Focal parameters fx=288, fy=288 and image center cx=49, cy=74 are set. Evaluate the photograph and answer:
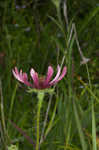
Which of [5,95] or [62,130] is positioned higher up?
[5,95]

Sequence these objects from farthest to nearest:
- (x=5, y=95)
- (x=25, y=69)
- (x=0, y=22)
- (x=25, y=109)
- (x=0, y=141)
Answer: (x=0, y=22), (x=25, y=109), (x=5, y=95), (x=25, y=69), (x=0, y=141)

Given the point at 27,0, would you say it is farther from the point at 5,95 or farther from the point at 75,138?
the point at 75,138

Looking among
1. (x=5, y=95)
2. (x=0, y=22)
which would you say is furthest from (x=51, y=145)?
(x=0, y=22)

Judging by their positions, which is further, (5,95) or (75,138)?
(5,95)

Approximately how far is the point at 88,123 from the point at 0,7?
56.1 inches

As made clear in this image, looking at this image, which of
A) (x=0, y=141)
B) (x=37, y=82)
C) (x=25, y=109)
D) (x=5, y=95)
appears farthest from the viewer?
(x=25, y=109)

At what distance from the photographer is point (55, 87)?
3.03 feet

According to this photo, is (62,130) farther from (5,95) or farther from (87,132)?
(5,95)

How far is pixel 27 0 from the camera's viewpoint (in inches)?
74.9

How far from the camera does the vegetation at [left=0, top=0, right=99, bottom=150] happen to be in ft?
1.93

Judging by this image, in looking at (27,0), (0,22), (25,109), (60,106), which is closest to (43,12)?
(27,0)

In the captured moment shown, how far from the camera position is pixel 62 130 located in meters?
0.72

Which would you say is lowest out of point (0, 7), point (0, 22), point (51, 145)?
point (51, 145)

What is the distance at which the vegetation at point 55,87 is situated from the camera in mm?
588
